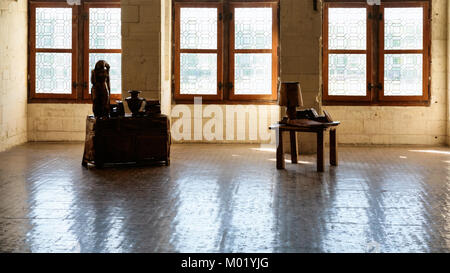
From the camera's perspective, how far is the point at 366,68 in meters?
11.6

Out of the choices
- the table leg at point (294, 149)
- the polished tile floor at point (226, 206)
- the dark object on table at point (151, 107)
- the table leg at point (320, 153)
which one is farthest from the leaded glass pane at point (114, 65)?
the table leg at point (320, 153)

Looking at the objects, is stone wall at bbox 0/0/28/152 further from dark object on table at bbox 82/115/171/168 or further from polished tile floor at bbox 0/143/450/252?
dark object on table at bbox 82/115/171/168

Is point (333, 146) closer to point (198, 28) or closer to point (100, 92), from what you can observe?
point (100, 92)

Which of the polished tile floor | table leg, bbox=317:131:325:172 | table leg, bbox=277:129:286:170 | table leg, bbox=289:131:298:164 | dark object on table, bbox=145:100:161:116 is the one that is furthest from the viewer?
table leg, bbox=289:131:298:164

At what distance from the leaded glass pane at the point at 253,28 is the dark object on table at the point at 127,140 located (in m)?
3.27

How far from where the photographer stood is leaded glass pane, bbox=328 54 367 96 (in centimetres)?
1162

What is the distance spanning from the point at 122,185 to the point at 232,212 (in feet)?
6.10

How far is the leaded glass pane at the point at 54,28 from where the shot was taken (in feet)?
38.6

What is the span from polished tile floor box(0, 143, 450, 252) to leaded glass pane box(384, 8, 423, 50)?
2572mm

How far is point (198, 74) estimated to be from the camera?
11820mm

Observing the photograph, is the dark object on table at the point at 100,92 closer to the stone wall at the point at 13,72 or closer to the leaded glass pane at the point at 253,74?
the stone wall at the point at 13,72

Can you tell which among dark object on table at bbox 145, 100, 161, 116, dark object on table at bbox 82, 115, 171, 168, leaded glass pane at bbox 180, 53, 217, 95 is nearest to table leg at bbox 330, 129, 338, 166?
dark object on table at bbox 82, 115, 171, 168

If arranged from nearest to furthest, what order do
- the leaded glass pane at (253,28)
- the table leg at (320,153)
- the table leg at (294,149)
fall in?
the table leg at (320,153)
the table leg at (294,149)
the leaded glass pane at (253,28)
